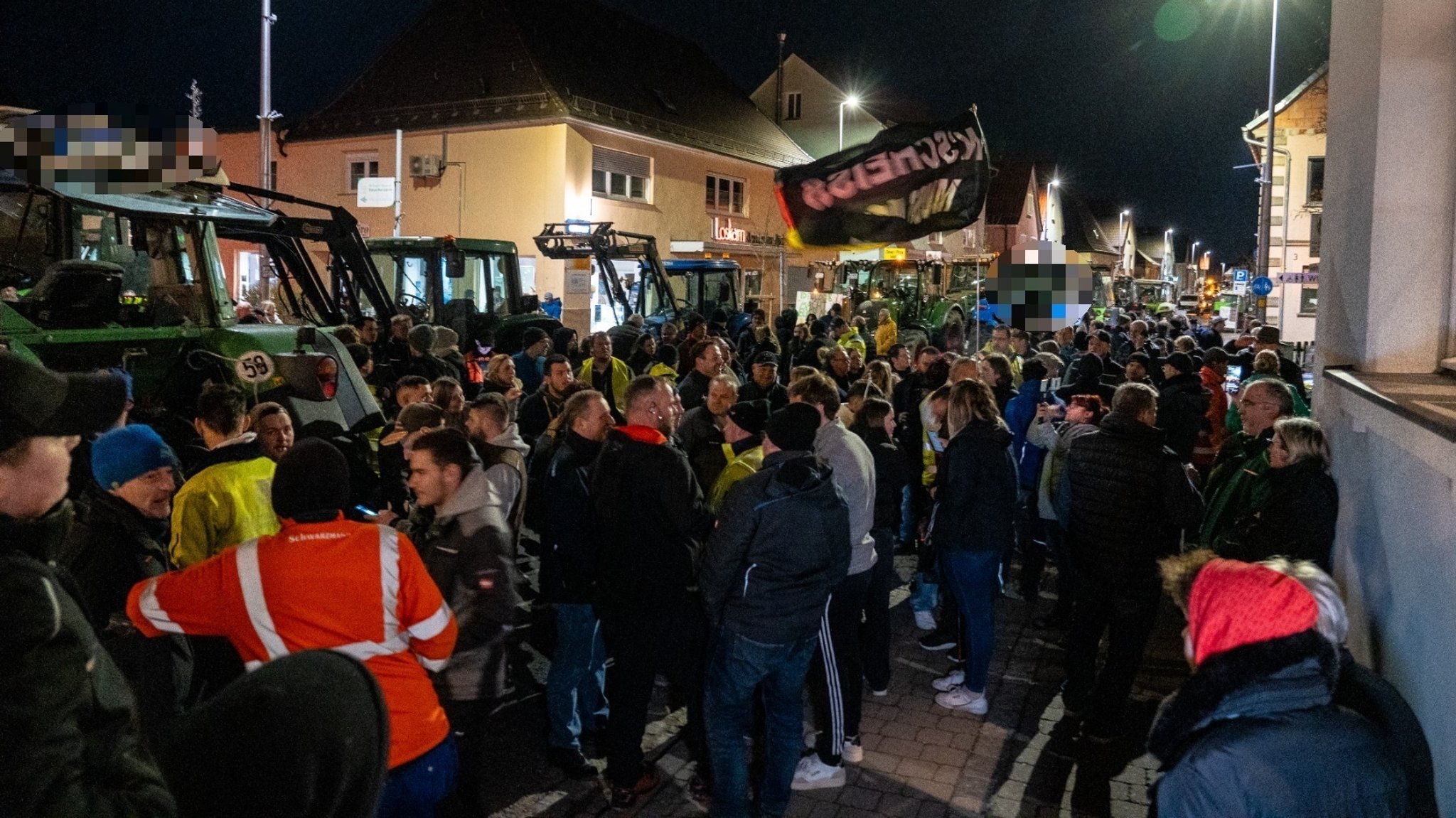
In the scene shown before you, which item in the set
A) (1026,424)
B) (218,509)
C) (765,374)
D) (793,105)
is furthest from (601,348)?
(793,105)

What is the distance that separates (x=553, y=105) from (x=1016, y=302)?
17799mm

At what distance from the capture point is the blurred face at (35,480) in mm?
1828

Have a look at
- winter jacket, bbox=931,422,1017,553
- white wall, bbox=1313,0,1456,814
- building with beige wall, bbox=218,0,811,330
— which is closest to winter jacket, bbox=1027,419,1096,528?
winter jacket, bbox=931,422,1017,553

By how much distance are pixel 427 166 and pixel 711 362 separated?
20465 millimetres

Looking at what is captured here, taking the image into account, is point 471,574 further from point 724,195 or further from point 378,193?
point 724,195

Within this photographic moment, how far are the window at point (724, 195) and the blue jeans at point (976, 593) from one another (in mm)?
25768

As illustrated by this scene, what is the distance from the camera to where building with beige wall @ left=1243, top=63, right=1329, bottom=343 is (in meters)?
34.0

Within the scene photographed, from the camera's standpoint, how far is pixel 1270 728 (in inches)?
82.3

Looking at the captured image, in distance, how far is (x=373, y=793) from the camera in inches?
59.2

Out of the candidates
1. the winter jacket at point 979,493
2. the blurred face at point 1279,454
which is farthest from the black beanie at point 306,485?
the blurred face at point 1279,454

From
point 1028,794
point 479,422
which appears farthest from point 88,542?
point 1028,794

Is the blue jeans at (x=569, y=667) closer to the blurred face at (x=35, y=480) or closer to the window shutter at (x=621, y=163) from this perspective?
the blurred face at (x=35, y=480)

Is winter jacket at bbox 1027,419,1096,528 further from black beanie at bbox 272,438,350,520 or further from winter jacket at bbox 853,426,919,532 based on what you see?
black beanie at bbox 272,438,350,520

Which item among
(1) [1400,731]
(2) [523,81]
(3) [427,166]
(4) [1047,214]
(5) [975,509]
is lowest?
(5) [975,509]
